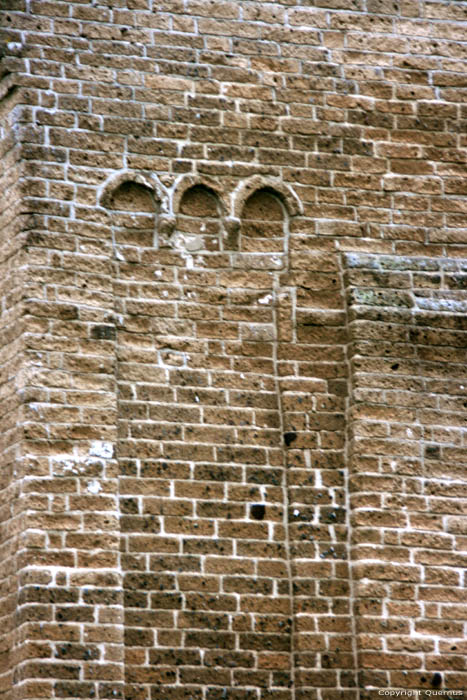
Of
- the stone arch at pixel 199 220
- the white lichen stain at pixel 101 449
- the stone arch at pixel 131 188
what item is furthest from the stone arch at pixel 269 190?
the white lichen stain at pixel 101 449

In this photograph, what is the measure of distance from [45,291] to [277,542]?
6.57ft

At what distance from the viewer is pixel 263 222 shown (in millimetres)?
9820

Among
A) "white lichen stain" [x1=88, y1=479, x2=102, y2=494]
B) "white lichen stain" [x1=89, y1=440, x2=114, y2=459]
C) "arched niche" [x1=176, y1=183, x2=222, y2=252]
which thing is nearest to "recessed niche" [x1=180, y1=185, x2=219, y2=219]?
"arched niche" [x1=176, y1=183, x2=222, y2=252]

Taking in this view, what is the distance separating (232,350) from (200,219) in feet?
2.78

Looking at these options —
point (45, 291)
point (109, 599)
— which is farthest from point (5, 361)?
point (109, 599)

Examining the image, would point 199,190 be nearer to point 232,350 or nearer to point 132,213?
point 132,213

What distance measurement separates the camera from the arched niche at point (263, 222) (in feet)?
32.1

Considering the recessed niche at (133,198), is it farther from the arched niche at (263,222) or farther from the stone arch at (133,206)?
the arched niche at (263,222)

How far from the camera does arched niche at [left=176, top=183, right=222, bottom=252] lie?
382 inches

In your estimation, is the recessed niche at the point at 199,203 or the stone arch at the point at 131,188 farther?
the recessed niche at the point at 199,203

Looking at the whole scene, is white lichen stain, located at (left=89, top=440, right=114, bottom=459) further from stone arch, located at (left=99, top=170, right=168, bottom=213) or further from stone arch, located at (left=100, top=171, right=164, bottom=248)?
stone arch, located at (left=99, top=170, right=168, bottom=213)

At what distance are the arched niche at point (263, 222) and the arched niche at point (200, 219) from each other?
161mm

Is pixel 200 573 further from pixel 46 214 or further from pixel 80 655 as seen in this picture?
pixel 46 214

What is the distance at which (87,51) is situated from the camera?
977 cm
